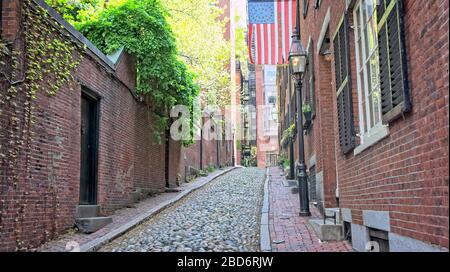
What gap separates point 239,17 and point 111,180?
35.5m

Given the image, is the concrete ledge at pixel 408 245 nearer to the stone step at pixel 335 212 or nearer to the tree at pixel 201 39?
the stone step at pixel 335 212

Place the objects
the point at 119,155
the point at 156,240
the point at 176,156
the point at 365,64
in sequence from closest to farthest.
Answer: the point at 365,64 < the point at 156,240 < the point at 119,155 < the point at 176,156

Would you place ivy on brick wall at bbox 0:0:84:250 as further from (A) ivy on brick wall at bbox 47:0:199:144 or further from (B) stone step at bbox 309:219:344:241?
(A) ivy on brick wall at bbox 47:0:199:144

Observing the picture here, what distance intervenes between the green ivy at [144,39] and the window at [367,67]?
7590 millimetres

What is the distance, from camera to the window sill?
5.07 m

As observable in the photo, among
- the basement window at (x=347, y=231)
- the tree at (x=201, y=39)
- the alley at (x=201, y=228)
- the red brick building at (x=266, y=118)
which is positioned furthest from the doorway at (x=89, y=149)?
the red brick building at (x=266, y=118)

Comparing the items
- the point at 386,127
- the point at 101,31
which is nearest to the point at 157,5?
the point at 101,31

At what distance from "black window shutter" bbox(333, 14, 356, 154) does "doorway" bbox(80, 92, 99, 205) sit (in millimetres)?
5146

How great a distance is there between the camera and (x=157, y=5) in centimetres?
1405

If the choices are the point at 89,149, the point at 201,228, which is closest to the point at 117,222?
the point at 89,149

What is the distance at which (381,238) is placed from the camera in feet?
18.5

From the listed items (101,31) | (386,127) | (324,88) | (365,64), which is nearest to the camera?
(386,127)

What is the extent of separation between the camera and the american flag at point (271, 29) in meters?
14.0
